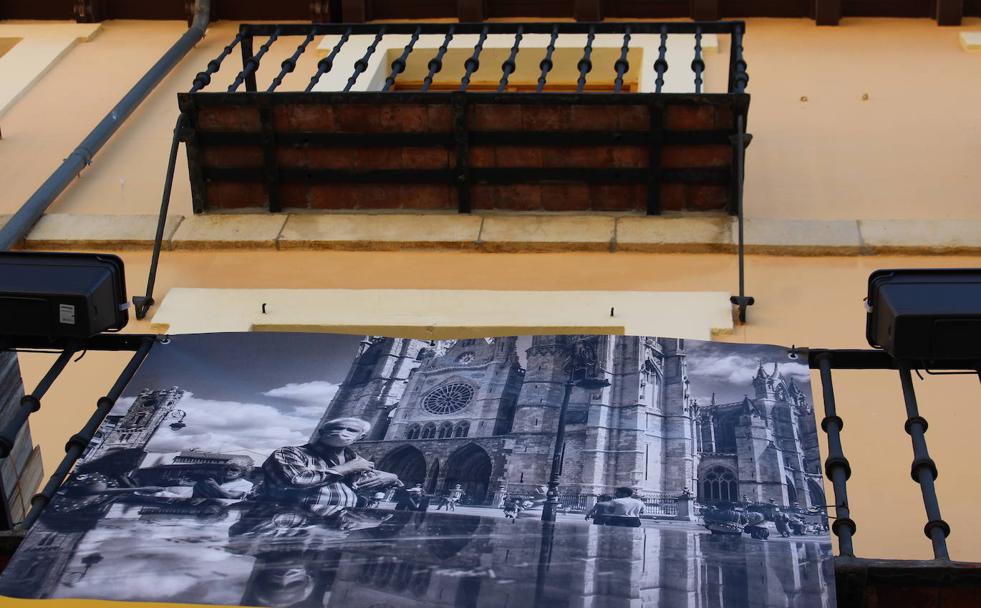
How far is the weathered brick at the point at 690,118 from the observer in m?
10.1

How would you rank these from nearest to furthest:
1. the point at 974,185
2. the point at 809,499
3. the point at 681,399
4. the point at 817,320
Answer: the point at 809,499 → the point at 681,399 → the point at 817,320 → the point at 974,185

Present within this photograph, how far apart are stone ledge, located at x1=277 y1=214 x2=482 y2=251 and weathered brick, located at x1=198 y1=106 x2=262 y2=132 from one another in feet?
2.02

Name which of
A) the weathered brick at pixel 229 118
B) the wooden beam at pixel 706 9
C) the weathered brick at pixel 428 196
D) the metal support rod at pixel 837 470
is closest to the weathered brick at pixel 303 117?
the weathered brick at pixel 229 118

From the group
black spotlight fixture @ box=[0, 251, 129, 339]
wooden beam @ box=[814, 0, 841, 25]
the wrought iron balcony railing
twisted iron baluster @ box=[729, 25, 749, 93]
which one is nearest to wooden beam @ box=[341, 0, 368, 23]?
the wrought iron balcony railing

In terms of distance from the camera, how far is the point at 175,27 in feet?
46.2

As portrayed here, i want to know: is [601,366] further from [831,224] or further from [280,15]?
[280,15]

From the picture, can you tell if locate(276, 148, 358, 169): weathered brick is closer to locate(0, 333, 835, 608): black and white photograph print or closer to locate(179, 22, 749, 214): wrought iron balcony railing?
locate(179, 22, 749, 214): wrought iron balcony railing

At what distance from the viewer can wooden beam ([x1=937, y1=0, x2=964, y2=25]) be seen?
44.2 ft

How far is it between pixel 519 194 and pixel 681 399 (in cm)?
423

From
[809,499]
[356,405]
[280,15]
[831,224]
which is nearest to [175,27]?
[280,15]

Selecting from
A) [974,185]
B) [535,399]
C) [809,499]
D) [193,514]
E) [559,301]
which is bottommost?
[193,514]

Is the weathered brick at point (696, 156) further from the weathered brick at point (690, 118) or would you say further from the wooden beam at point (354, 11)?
the wooden beam at point (354, 11)

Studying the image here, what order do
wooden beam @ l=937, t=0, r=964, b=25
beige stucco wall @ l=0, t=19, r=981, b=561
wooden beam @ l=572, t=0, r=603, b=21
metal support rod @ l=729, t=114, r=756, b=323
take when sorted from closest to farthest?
beige stucco wall @ l=0, t=19, r=981, b=561 → metal support rod @ l=729, t=114, r=756, b=323 → wooden beam @ l=937, t=0, r=964, b=25 → wooden beam @ l=572, t=0, r=603, b=21

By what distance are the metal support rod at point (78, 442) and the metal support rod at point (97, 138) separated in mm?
3803
